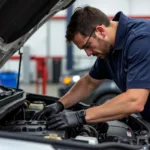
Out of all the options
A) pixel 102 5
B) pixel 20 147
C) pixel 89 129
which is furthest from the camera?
pixel 102 5

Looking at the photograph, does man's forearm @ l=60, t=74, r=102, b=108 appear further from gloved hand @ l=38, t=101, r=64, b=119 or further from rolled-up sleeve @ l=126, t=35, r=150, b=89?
rolled-up sleeve @ l=126, t=35, r=150, b=89

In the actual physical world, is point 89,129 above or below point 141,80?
below

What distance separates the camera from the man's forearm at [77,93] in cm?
334

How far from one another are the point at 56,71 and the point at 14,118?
9.86 meters

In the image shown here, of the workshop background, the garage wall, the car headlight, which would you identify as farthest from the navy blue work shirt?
the garage wall

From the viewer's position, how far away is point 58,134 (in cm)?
243

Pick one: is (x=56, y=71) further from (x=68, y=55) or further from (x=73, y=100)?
(x=73, y=100)

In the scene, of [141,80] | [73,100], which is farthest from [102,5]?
[141,80]

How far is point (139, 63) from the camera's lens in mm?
2475

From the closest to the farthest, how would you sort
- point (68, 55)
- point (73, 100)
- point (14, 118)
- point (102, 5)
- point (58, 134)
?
1. point (58, 134)
2. point (14, 118)
3. point (73, 100)
4. point (68, 55)
5. point (102, 5)

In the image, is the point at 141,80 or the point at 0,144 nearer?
the point at 0,144

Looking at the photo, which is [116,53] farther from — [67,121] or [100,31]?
[67,121]

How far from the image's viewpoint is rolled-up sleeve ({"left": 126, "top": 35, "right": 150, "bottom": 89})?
7.99ft

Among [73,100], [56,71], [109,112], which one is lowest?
[56,71]
